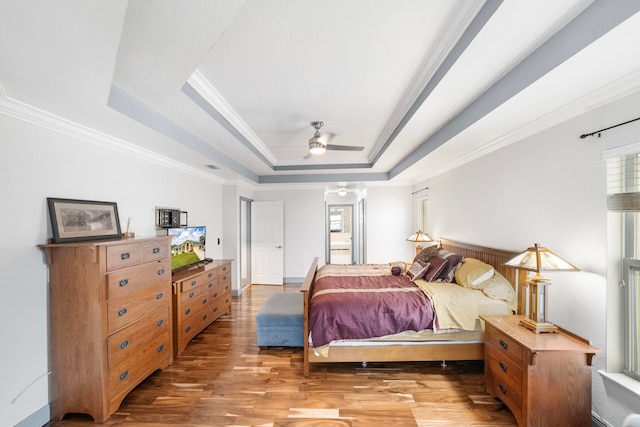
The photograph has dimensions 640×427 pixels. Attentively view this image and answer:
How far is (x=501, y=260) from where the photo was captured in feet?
8.93

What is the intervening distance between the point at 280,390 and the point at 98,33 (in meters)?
2.71

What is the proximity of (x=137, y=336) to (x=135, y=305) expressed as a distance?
0.28 m

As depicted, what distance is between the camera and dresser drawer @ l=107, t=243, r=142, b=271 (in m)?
1.96

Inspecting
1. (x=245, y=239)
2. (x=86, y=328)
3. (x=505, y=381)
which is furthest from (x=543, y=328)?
(x=245, y=239)

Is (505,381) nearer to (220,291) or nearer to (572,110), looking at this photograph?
(572,110)

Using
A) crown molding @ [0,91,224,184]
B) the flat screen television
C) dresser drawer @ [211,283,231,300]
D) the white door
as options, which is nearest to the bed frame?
dresser drawer @ [211,283,231,300]

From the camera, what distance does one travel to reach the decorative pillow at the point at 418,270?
316 centimetres

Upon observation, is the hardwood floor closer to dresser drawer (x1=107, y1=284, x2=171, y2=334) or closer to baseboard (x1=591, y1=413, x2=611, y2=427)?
baseboard (x1=591, y1=413, x2=611, y2=427)

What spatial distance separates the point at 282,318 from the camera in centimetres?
293

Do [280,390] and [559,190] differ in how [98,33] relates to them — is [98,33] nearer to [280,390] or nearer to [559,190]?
[280,390]

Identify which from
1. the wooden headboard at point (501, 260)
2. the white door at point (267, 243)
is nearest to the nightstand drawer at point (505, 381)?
the wooden headboard at point (501, 260)

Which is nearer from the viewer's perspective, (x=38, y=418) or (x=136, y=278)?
(x=38, y=418)

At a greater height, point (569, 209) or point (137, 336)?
point (569, 209)

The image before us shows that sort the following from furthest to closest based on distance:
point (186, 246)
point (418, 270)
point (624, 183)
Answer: point (186, 246)
point (418, 270)
point (624, 183)
